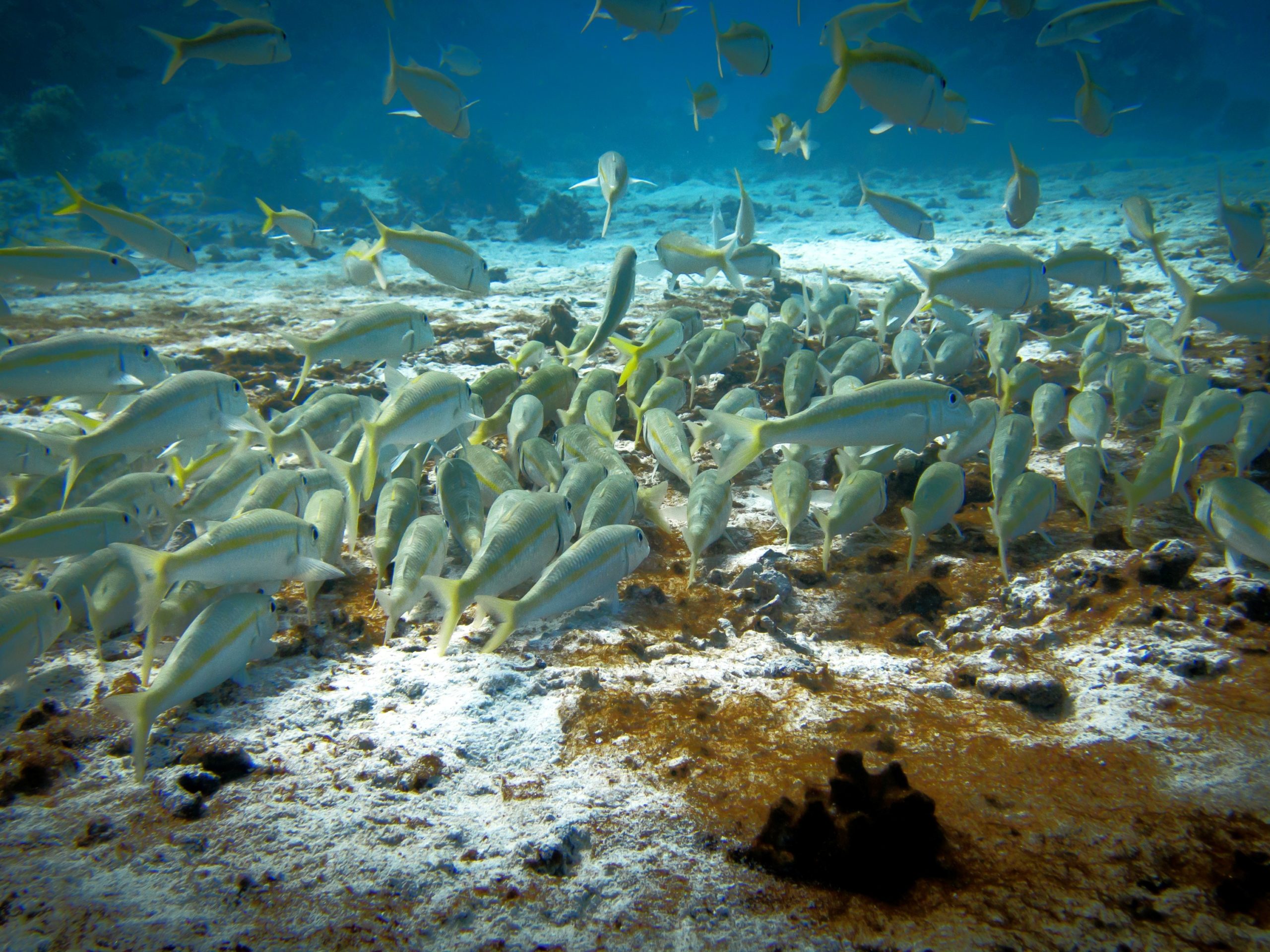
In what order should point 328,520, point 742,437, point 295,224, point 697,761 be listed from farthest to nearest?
1. point 295,224
2. point 328,520
3. point 742,437
4. point 697,761

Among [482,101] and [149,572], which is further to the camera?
[482,101]

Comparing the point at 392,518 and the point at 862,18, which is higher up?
the point at 862,18

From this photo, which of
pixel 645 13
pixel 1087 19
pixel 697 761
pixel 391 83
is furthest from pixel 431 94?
pixel 1087 19

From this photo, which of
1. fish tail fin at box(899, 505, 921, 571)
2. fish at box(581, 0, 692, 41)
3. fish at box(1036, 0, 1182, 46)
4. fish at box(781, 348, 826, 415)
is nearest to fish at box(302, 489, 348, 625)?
fish tail fin at box(899, 505, 921, 571)

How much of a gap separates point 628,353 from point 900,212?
4.12 metres

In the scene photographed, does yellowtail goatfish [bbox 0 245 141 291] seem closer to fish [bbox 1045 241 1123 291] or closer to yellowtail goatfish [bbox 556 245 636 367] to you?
yellowtail goatfish [bbox 556 245 636 367]

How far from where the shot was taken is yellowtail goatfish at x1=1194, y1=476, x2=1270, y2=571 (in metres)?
2.48

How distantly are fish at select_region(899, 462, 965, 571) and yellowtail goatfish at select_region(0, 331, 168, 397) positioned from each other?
5121mm

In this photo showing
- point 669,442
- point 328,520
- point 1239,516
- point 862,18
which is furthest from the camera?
point 862,18

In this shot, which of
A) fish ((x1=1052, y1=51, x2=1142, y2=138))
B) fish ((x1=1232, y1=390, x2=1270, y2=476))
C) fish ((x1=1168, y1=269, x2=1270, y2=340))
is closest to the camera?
fish ((x1=1232, y1=390, x2=1270, y2=476))

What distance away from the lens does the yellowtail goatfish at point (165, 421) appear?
3146 mm

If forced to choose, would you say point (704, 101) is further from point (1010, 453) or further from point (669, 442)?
point (1010, 453)

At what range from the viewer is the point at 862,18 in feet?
18.0

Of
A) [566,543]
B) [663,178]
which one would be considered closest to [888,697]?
[566,543]
